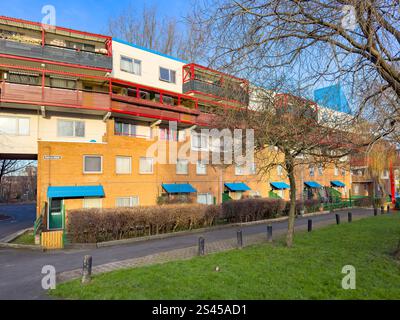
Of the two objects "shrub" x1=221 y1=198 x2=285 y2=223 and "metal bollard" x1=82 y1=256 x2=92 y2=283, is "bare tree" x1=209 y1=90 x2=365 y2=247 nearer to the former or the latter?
"metal bollard" x1=82 y1=256 x2=92 y2=283

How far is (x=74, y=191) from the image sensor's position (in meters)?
18.2

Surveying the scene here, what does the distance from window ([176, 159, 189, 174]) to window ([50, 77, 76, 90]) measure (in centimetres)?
950

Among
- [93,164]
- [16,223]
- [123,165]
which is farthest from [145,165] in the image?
[16,223]

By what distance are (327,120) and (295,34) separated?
3352 mm

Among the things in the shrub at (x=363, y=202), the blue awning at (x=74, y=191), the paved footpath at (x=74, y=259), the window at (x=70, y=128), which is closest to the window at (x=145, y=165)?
the blue awning at (x=74, y=191)

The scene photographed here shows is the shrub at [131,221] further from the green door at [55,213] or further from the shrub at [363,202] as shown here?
the shrub at [363,202]

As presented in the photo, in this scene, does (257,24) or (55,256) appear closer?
(257,24)

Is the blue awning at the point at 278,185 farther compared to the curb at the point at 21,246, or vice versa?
the blue awning at the point at 278,185

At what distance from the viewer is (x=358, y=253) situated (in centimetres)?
830

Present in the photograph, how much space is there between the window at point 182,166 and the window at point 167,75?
7.46 m

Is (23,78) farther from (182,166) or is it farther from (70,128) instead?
(182,166)

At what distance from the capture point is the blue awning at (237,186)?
26.3 m
